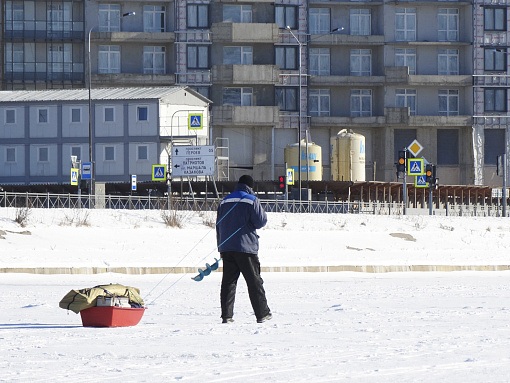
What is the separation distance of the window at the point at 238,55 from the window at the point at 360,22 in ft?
24.6

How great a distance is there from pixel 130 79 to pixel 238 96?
7.35 meters

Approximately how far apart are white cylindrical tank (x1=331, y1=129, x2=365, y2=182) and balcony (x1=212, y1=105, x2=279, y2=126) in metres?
5.50

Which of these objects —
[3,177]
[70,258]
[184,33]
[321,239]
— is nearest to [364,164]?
[184,33]

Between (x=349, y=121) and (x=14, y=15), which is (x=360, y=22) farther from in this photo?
(x=14, y=15)

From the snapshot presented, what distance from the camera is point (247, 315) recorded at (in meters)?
17.3

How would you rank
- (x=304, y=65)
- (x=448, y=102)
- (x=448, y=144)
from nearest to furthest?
(x=304, y=65)
(x=448, y=144)
(x=448, y=102)

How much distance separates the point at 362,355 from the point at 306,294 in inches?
388

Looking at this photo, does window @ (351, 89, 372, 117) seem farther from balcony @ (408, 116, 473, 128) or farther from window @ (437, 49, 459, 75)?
window @ (437, 49, 459, 75)

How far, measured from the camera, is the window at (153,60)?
90.2 meters

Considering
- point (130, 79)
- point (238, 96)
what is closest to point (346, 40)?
point (238, 96)

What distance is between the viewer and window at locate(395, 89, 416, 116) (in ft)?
304

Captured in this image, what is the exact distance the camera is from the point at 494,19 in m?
92.9

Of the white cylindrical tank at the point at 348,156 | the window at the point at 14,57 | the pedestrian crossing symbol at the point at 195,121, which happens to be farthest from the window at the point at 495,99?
the window at the point at 14,57

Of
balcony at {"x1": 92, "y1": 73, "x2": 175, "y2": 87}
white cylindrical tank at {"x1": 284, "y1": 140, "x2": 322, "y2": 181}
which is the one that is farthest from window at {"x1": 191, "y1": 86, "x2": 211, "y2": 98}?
white cylindrical tank at {"x1": 284, "y1": 140, "x2": 322, "y2": 181}
